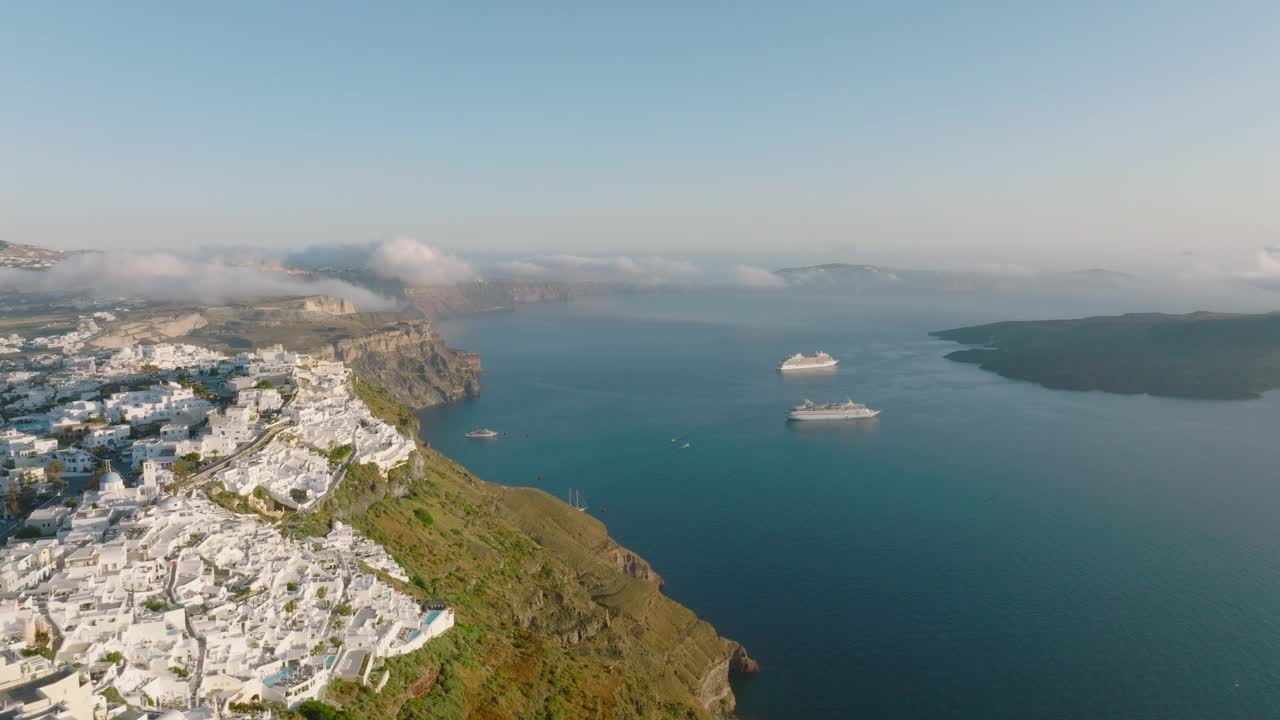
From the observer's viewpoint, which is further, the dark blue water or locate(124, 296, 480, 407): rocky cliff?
locate(124, 296, 480, 407): rocky cliff

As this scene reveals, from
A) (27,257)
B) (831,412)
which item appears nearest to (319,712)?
(831,412)

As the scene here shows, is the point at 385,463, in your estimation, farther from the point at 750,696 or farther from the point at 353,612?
the point at 750,696

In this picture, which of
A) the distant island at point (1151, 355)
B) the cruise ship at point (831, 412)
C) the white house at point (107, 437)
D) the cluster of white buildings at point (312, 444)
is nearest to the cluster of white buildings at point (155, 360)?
the cluster of white buildings at point (312, 444)

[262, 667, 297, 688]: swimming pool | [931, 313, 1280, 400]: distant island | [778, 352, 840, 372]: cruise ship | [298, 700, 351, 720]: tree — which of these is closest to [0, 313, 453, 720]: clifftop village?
[262, 667, 297, 688]: swimming pool

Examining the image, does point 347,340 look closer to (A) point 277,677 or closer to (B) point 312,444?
(B) point 312,444

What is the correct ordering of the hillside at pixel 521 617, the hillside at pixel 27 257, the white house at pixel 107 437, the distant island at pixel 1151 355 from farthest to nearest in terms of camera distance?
the hillside at pixel 27 257 < the distant island at pixel 1151 355 < the white house at pixel 107 437 < the hillside at pixel 521 617

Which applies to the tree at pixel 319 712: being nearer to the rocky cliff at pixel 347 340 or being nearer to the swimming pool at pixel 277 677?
the swimming pool at pixel 277 677

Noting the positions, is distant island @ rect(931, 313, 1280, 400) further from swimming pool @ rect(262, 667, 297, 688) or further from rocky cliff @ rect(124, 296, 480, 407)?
swimming pool @ rect(262, 667, 297, 688)
